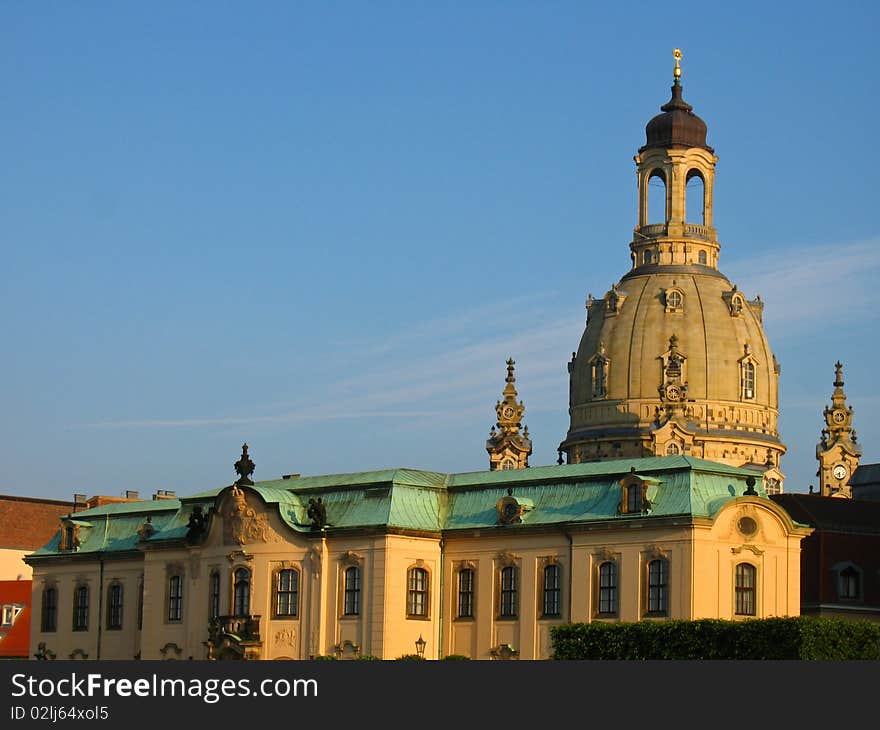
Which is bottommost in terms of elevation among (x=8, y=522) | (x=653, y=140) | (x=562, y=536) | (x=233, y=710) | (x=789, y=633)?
(x=233, y=710)

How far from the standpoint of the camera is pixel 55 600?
118 meters

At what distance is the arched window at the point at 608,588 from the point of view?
305 feet

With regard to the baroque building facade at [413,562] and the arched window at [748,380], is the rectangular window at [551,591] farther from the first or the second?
the arched window at [748,380]

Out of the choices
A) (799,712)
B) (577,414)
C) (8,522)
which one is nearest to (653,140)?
(577,414)

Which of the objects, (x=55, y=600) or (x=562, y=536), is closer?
(x=562, y=536)

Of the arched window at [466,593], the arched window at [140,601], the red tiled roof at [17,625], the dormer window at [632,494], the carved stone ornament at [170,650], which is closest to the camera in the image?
the dormer window at [632,494]

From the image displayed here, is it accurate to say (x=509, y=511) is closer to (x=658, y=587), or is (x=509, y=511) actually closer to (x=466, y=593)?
(x=466, y=593)

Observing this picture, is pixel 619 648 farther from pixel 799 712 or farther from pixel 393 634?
pixel 799 712

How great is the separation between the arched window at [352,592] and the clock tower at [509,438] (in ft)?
222

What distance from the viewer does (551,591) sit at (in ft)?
314

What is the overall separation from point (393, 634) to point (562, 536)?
892cm

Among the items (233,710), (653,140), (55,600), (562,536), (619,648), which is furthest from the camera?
(653,140)

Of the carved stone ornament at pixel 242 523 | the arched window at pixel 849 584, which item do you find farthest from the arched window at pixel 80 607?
the arched window at pixel 849 584

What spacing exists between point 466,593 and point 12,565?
65281mm
